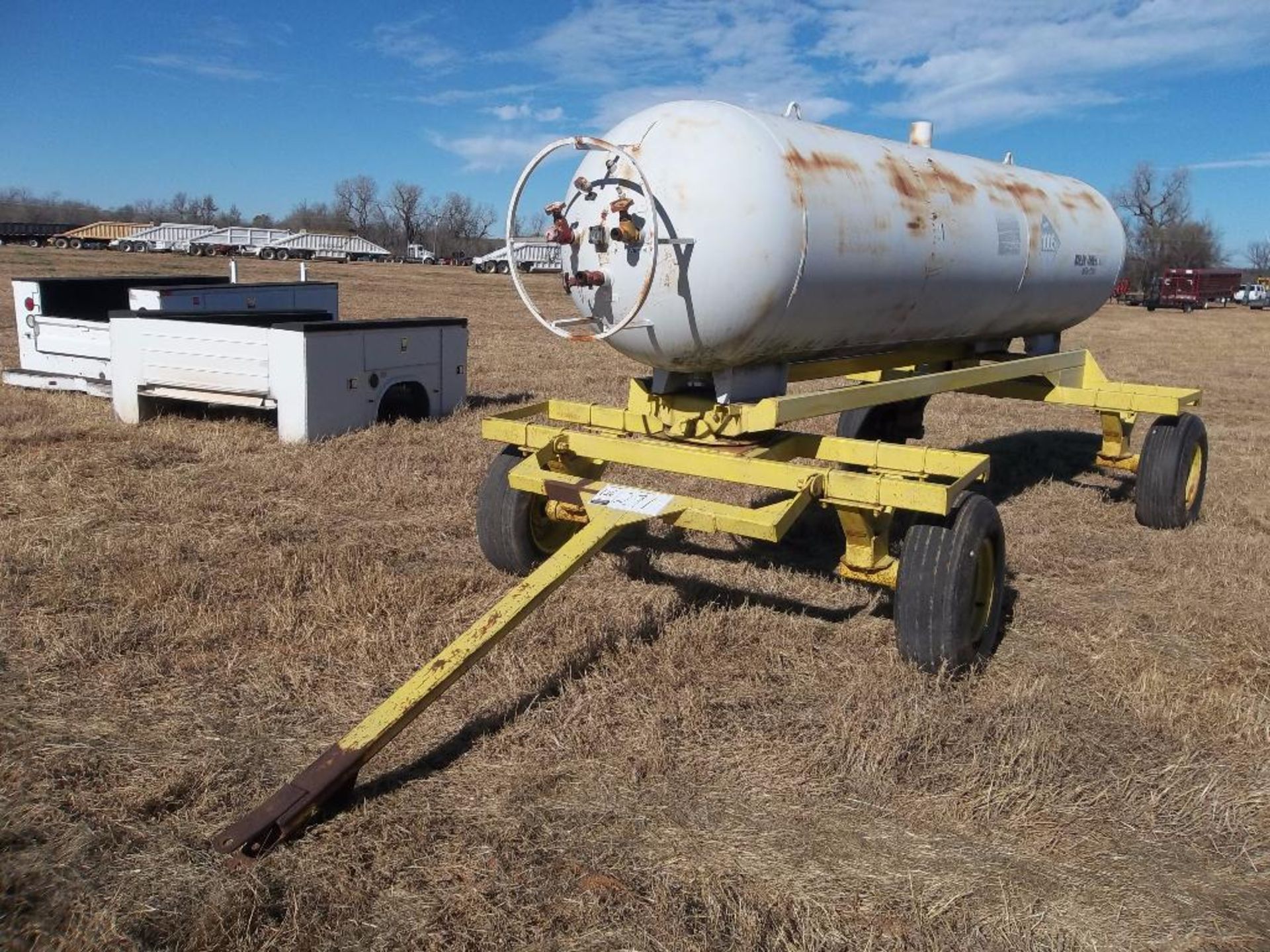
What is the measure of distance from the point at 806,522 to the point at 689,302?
2.59 meters

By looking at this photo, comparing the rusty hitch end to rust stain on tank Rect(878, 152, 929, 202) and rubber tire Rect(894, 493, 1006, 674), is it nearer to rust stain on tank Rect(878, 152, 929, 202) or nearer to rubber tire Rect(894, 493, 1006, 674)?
rubber tire Rect(894, 493, 1006, 674)

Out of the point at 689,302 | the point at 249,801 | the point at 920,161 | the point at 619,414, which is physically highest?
the point at 920,161

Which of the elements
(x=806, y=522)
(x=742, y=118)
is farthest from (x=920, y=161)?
(x=806, y=522)

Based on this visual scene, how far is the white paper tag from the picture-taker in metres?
4.13

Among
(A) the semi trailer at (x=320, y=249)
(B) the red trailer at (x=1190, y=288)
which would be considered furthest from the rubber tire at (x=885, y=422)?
(A) the semi trailer at (x=320, y=249)

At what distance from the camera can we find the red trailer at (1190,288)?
4519 cm

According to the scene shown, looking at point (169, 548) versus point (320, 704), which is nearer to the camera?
point (320, 704)

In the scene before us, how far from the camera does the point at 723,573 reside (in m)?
5.21

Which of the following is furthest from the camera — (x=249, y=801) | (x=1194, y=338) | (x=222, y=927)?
(x=1194, y=338)

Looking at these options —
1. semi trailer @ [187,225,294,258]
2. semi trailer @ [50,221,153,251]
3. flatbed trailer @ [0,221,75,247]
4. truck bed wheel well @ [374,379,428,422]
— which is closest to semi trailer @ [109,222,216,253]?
semi trailer @ [50,221,153,251]

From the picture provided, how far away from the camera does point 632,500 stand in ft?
13.8

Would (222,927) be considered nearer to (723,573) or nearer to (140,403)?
(723,573)

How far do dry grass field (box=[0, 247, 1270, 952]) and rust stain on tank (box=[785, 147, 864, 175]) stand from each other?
191 cm

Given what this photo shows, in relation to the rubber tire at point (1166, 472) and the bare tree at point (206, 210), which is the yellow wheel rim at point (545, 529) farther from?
the bare tree at point (206, 210)
